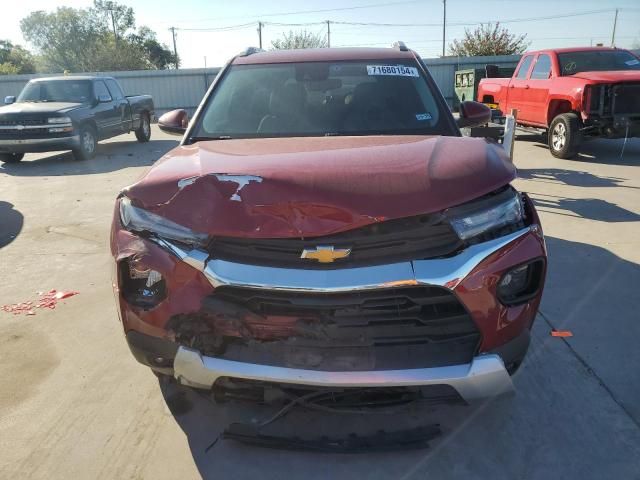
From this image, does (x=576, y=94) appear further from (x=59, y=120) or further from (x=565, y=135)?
(x=59, y=120)

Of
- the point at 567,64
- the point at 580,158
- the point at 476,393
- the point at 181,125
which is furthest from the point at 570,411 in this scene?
the point at 567,64

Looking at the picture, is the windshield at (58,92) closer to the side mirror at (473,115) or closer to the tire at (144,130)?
the tire at (144,130)

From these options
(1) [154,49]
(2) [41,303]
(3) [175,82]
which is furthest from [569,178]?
(1) [154,49]

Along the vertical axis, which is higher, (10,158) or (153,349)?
(153,349)

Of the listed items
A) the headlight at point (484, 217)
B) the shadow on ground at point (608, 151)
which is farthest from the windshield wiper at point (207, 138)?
the shadow on ground at point (608, 151)

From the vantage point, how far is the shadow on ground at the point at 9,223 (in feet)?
19.7

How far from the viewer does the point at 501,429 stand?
99.0 inches

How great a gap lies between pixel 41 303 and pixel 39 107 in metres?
8.56

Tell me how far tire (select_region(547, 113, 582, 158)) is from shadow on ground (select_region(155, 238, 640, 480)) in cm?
698

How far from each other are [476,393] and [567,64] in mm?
9875

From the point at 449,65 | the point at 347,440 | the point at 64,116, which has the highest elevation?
the point at 449,65

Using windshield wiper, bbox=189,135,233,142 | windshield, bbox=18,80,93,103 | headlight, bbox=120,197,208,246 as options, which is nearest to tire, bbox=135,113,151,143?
windshield, bbox=18,80,93,103

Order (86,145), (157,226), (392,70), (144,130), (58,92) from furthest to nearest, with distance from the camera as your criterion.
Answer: (144,130)
(58,92)
(86,145)
(392,70)
(157,226)

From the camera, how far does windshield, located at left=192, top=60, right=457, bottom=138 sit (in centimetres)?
331
